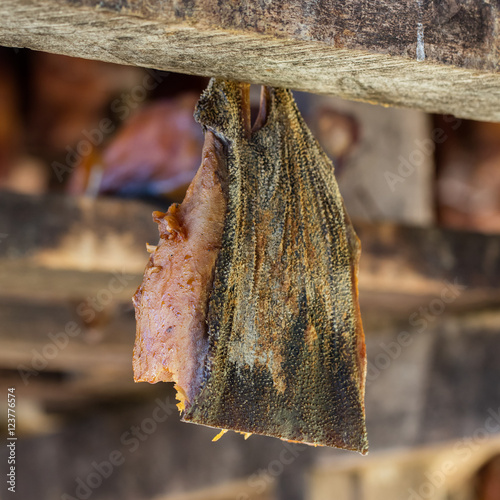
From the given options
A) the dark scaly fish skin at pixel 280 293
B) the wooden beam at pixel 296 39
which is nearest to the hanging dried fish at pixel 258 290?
the dark scaly fish skin at pixel 280 293

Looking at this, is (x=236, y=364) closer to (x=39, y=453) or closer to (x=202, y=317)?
(x=202, y=317)

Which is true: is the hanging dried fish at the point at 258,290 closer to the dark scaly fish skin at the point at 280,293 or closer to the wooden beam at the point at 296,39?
the dark scaly fish skin at the point at 280,293

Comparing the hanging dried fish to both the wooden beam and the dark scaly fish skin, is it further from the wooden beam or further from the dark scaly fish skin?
the wooden beam

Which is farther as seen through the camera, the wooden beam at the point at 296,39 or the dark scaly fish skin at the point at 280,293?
the dark scaly fish skin at the point at 280,293

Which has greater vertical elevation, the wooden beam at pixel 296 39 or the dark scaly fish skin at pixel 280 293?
the wooden beam at pixel 296 39

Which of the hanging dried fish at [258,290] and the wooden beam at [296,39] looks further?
the hanging dried fish at [258,290]

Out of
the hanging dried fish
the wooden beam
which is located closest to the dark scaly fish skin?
the hanging dried fish
